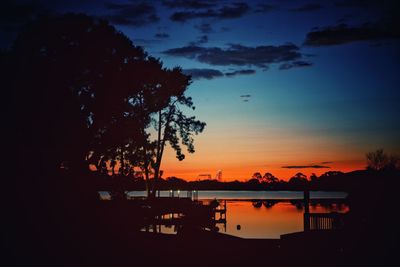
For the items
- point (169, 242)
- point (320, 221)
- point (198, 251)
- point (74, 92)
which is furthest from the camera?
point (74, 92)

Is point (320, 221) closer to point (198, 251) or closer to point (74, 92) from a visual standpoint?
point (198, 251)

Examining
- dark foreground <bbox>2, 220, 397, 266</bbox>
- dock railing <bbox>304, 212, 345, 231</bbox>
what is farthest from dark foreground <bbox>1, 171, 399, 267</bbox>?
dock railing <bbox>304, 212, 345, 231</bbox>

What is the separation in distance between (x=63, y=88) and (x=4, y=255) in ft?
34.0

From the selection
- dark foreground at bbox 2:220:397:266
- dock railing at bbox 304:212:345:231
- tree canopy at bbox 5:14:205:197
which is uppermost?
tree canopy at bbox 5:14:205:197

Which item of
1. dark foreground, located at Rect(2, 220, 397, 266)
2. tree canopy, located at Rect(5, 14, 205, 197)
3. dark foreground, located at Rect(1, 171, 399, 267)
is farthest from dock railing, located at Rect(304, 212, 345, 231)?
tree canopy, located at Rect(5, 14, 205, 197)

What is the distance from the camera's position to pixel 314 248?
18484 mm

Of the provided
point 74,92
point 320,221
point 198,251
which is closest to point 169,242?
point 198,251

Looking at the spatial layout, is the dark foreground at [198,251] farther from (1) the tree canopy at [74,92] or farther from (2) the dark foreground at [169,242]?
(1) the tree canopy at [74,92]

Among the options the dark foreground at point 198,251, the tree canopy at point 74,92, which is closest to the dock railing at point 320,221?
the dark foreground at point 198,251

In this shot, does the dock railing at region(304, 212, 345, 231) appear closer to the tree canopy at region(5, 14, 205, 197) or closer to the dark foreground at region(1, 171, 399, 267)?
the dark foreground at region(1, 171, 399, 267)

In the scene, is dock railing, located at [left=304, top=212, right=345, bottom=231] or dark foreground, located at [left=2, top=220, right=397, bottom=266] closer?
dark foreground, located at [left=2, top=220, right=397, bottom=266]

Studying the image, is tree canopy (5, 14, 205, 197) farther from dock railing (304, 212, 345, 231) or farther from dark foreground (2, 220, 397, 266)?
dock railing (304, 212, 345, 231)

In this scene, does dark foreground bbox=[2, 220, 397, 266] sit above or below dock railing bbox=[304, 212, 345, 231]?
below

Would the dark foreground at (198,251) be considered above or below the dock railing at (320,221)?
below
